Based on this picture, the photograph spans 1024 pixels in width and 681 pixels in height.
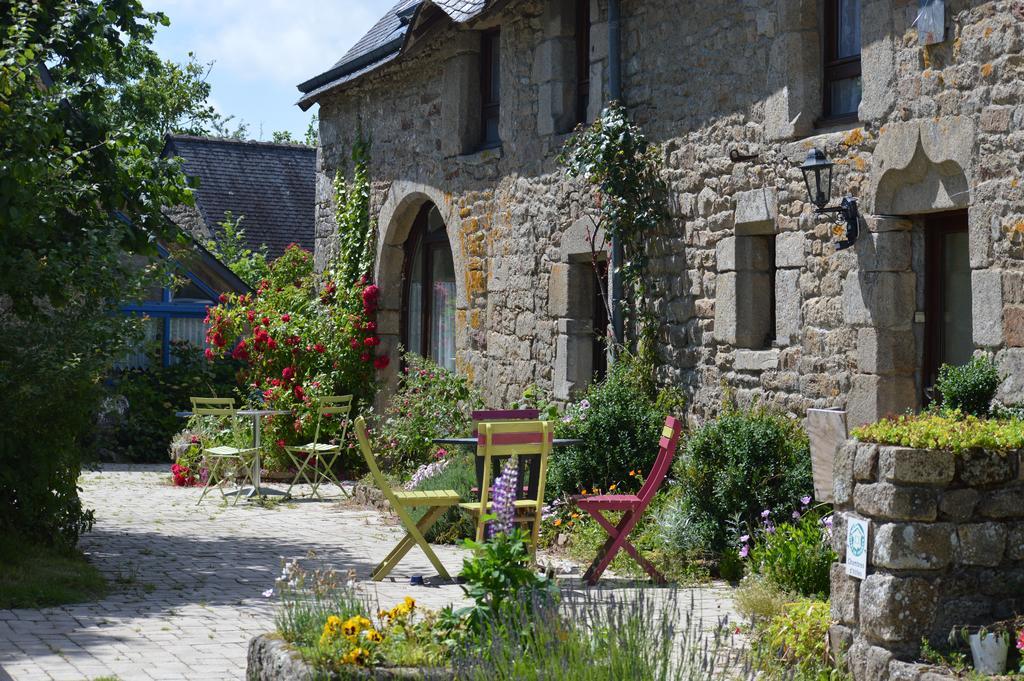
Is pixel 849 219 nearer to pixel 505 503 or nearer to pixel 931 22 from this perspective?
pixel 931 22

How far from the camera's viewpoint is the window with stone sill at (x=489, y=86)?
488 inches

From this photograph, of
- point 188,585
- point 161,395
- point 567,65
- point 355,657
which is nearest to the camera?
point 355,657

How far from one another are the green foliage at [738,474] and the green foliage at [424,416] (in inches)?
150

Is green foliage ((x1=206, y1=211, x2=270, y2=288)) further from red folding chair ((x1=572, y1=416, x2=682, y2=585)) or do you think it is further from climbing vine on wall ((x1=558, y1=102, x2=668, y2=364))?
red folding chair ((x1=572, y1=416, x2=682, y2=585))

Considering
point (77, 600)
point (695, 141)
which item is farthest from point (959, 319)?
point (77, 600)

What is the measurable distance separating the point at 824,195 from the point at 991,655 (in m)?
3.90

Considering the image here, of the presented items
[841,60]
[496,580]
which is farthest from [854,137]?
[496,580]

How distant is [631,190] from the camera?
32.0ft

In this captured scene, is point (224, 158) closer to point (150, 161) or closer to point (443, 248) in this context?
point (443, 248)

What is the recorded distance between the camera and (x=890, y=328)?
24.5 feet

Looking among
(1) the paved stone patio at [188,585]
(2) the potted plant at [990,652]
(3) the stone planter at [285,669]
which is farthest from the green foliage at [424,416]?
Answer: (2) the potted plant at [990,652]

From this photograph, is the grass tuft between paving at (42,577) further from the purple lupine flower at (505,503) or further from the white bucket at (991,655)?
the white bucket at (991,655)

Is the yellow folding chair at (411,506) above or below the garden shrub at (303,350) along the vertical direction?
below

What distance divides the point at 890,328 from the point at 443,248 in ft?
22.2
